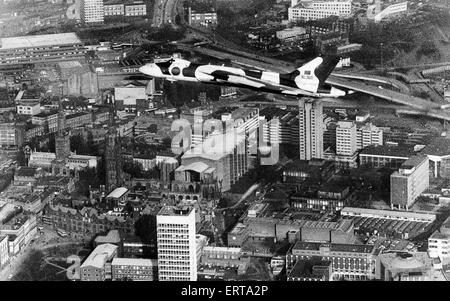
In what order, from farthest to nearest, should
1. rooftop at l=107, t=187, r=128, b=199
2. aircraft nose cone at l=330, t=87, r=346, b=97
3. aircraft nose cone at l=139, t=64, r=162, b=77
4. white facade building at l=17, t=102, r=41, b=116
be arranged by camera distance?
white facade building at l=17, t=102, r=41, b=116, rooftop at l=107, t=187, r=128, b=199, aircraft nose cone at l=330, t=87, r=346, b=97, aircraft nose cone at l=139, t=64, r=162, b=77

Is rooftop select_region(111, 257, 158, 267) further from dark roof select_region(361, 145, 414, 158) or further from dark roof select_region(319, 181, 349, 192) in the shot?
dark roof select_region(361, 145, 414, 158)

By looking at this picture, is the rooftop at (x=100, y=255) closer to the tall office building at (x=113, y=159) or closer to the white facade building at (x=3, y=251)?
the white facade building at (x=3, y=251)

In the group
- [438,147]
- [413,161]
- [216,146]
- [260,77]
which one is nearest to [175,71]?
[260,77]

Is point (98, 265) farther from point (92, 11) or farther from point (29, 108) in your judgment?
point (92, 11)

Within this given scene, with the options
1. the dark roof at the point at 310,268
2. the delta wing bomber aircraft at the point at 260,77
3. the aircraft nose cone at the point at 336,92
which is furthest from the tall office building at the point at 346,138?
the dark roof at the point at 310,268

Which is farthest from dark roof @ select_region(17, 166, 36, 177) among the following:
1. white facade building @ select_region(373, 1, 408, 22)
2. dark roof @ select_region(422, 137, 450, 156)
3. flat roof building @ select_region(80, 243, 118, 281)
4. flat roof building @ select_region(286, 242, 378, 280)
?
white facade building @ select_region(373, 1, 408, 22)
